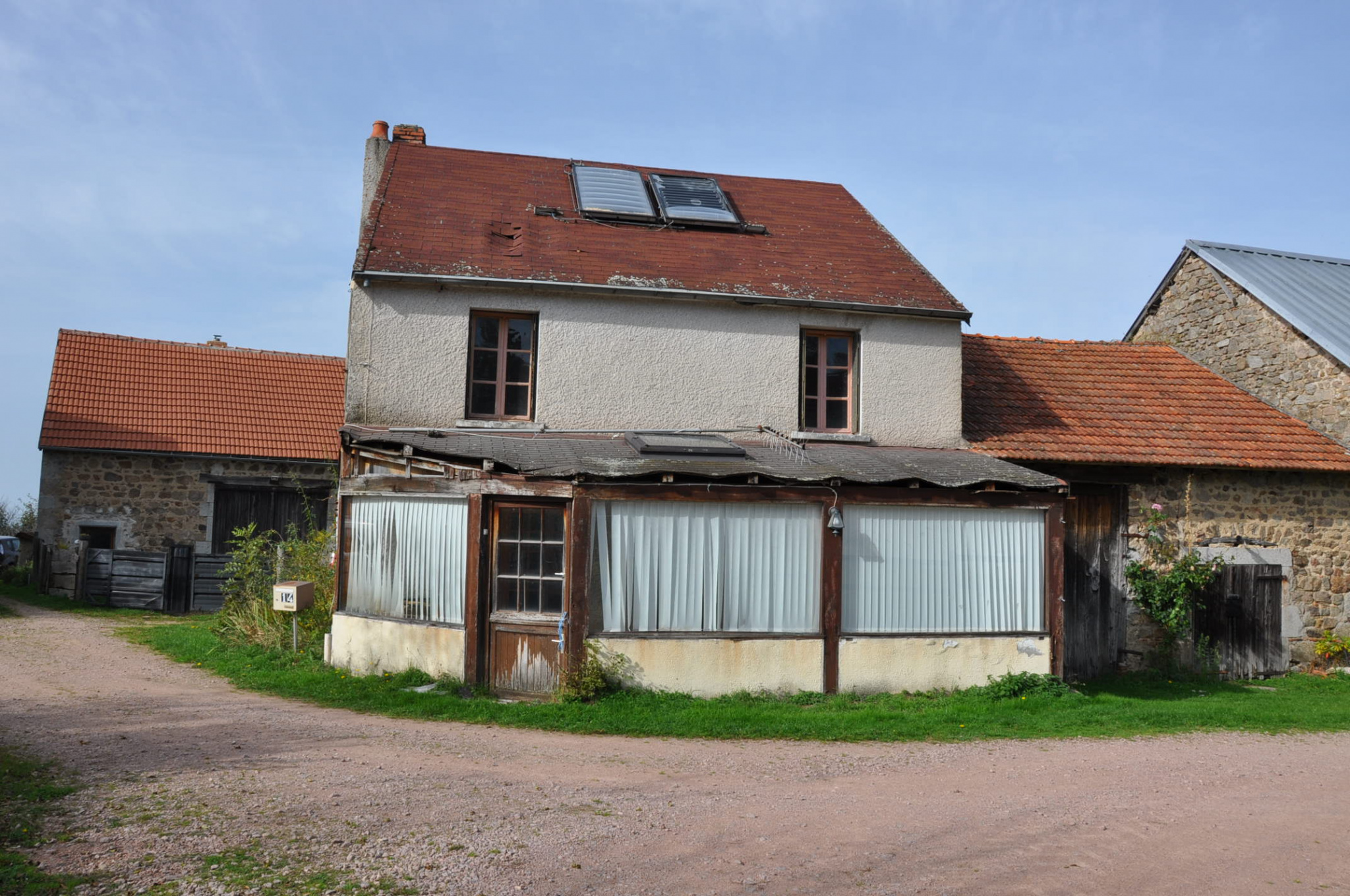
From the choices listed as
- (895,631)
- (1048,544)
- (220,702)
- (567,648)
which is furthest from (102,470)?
(1048,544)

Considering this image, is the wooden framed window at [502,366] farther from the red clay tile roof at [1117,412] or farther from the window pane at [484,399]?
the red clay tile roof at [1117,412]

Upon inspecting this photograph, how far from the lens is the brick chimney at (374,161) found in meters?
16.1

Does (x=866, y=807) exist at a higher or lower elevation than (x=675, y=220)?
lower

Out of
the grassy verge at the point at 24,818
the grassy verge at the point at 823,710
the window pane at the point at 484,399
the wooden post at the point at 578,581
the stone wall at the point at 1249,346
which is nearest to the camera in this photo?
the grassy verge at the point at 24,818

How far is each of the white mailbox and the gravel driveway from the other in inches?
96.3

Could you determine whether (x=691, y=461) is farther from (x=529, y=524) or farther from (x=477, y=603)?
(x=477, y=603)

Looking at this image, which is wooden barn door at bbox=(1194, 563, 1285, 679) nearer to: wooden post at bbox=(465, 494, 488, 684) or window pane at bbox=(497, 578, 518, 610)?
window pane at bbox=(497, 578, 518, 610)

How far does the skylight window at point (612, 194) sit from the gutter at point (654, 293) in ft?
7.80

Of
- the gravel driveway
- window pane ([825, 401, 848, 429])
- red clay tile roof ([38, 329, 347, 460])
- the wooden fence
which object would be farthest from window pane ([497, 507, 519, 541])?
red clay tile roof ([38, 329, 347, 460])

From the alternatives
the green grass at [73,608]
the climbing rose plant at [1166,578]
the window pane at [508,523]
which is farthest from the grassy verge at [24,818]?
the climbing rose plant at [1166,578]

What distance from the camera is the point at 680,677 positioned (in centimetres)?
1073

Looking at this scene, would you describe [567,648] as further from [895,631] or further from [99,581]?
[99,581]

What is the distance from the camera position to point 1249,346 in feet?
54.0

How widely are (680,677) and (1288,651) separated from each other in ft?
30.2
